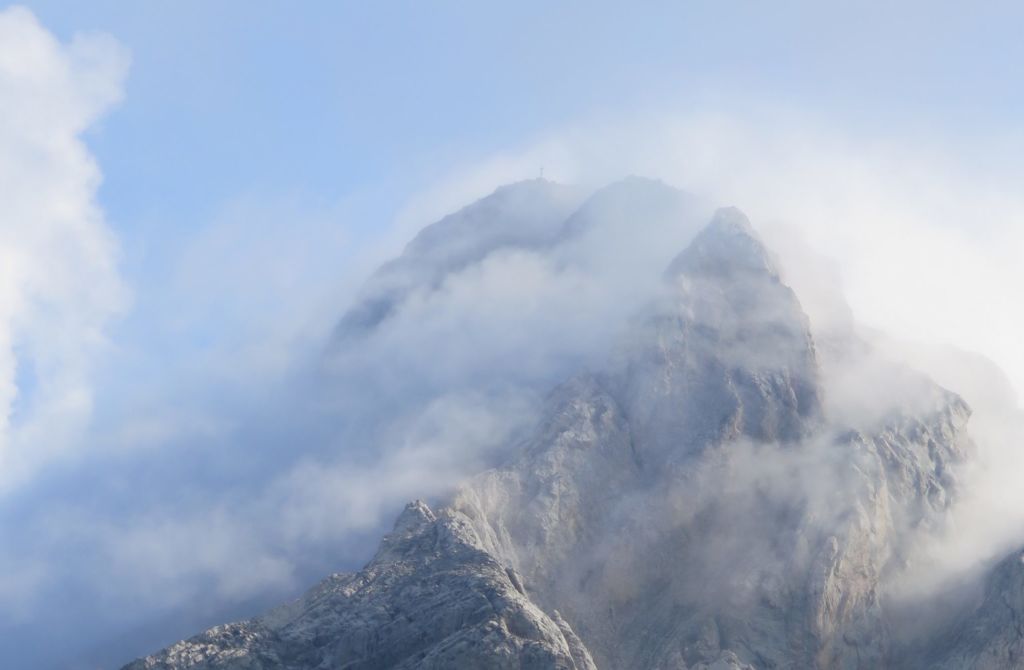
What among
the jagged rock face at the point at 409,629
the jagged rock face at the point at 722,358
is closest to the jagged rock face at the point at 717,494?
the jagged rock face at the point at 722,358

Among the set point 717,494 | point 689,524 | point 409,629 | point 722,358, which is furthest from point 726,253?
point 409,629

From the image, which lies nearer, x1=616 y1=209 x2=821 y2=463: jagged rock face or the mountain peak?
x1=616 y1=209 x2=821 y2=463: jagged rock face

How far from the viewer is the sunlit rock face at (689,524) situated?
118 metres

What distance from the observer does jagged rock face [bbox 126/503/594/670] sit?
11125 centimetres

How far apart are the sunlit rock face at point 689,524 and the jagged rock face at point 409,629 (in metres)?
0.18

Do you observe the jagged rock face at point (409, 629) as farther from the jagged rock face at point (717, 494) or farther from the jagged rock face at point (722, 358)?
the jagged rock face at point (722, 358)

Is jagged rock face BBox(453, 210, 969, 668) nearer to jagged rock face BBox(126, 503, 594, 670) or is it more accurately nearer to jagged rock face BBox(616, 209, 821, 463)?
jagged rock face BBox(616, 209, 821, 463)

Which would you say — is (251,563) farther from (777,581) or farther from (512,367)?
(777,581)

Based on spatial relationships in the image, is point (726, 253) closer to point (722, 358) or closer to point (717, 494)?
point (722, 358)

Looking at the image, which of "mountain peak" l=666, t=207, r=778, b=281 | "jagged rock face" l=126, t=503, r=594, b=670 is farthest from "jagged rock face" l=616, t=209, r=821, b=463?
"jagged rock face" l=126, t=503, r=594, b=670

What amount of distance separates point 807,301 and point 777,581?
46702mm

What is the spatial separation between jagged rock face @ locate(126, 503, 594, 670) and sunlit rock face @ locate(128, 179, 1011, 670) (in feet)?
0.61

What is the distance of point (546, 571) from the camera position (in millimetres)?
144625

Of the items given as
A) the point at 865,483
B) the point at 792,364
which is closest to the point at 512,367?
the point at 792,364
